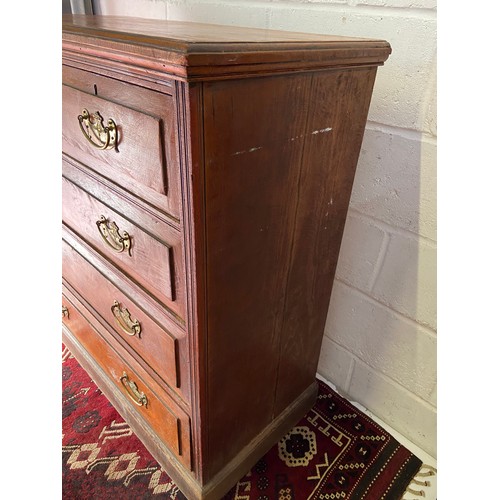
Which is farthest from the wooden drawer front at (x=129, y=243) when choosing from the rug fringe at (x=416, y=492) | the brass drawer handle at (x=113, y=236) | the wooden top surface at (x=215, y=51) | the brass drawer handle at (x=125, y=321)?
the rug fringe at (x=416, y=492)

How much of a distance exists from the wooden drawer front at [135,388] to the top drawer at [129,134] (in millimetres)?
513

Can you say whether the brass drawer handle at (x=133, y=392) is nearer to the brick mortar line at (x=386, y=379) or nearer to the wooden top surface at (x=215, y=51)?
the brick mortar line at (x=386, y=379)

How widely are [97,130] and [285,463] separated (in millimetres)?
1013

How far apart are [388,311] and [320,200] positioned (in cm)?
45

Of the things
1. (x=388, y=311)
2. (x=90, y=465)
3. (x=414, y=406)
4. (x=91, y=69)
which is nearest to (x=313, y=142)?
(x=91, y=69)

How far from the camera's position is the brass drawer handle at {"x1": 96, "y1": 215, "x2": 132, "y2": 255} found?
31.6 inches

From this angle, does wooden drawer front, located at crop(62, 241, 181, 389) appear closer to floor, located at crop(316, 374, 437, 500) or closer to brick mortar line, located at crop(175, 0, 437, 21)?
floor, located at crop(316, 374, 437, 500)

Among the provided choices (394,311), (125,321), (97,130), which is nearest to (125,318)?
(125,321)

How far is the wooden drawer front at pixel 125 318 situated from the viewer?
848mm

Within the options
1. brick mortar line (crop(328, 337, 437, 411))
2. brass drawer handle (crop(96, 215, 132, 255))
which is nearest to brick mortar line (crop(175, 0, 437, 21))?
brass drawer handle (crop(96, 215, 132, 255))

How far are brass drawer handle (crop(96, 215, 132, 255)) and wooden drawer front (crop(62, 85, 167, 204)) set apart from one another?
11cm

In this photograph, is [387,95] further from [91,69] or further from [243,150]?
[91,69]

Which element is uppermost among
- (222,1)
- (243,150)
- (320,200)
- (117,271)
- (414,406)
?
(222,1)

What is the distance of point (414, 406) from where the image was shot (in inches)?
46.1
